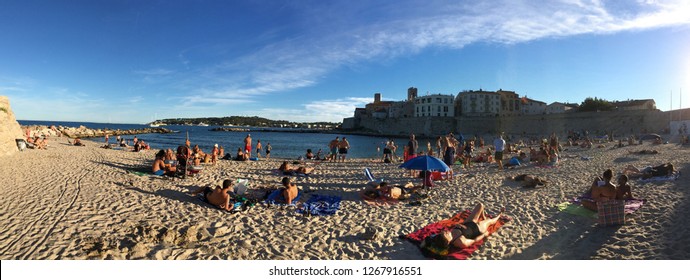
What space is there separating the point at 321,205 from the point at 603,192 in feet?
18.2

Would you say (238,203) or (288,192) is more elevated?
(288,192)

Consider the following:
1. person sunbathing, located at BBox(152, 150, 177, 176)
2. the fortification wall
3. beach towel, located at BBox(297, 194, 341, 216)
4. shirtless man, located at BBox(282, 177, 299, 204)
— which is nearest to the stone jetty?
person sunbathing, located at BBox(152, 150, 177, 176)

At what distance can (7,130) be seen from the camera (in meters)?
13.5

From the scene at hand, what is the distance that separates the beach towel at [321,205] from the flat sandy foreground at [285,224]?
0.21 m

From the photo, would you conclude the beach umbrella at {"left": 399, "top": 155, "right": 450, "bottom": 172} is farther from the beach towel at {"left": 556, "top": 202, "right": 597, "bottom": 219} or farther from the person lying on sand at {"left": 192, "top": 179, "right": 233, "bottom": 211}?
the person lying on sand at {"left": 192, "top": 179, "right": 233, "bottom": 211}

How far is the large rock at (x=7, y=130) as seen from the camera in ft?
41.9

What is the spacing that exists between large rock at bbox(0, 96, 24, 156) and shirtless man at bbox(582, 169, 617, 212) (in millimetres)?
19254

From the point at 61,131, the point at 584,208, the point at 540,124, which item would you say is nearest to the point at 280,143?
the point at 61,131

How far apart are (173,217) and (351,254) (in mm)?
3535

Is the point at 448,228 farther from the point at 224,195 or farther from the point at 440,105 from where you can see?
the point at 440,105

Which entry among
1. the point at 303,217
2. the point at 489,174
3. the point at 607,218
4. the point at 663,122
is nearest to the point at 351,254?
the point at 303,217

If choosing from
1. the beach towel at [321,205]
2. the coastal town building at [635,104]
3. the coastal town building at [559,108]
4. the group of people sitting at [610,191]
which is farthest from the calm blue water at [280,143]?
the coastal town building at [635,104]

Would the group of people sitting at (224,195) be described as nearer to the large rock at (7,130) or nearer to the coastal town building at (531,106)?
the large rock at (7,130)

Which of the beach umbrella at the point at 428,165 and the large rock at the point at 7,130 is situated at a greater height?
the large rock at the point at 7,130
